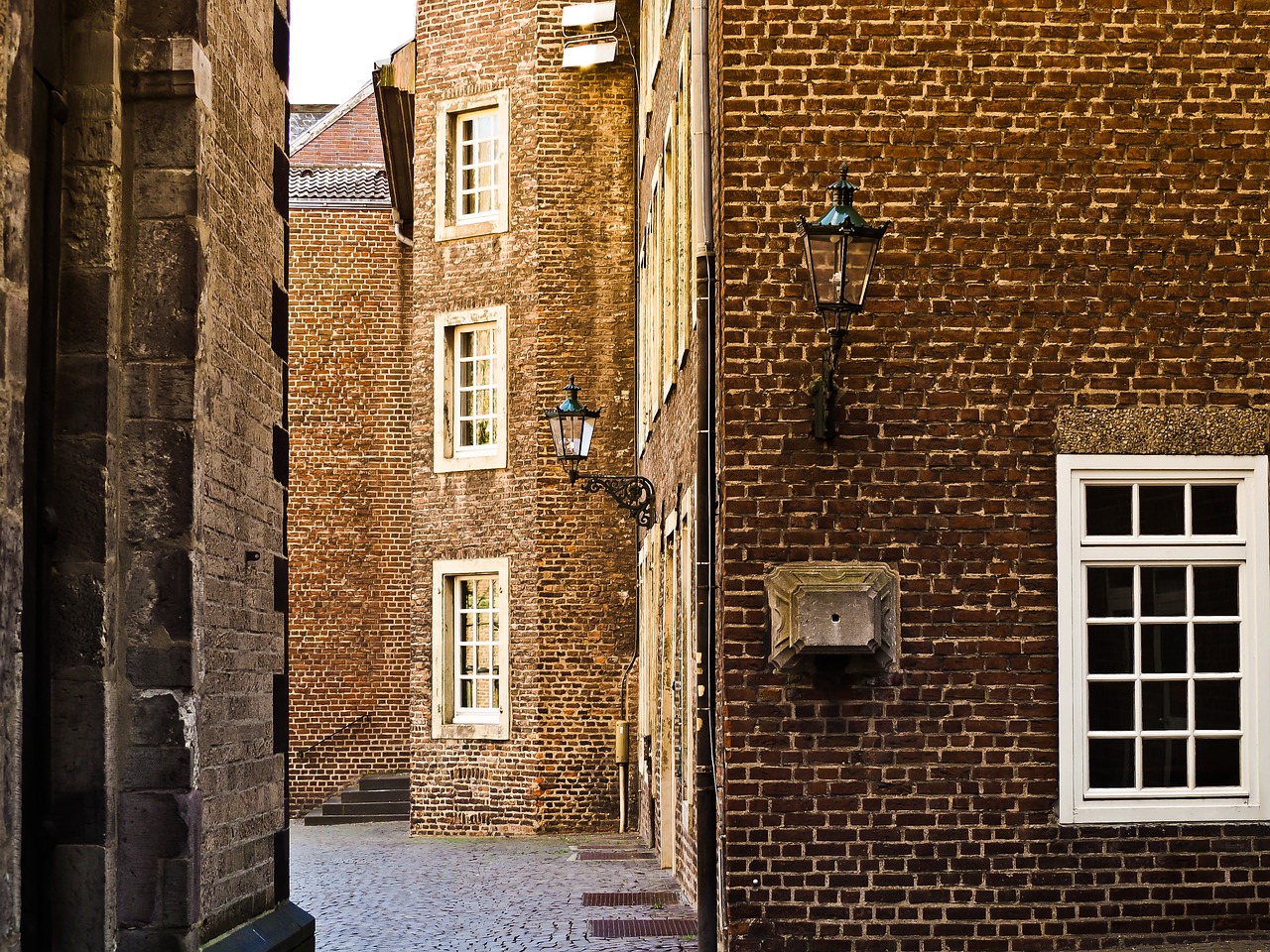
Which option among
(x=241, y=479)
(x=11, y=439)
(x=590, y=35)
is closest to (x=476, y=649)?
(x=590, y=35)

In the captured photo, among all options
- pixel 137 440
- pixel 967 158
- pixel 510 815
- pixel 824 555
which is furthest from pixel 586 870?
pixel 137 440

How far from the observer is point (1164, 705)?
10.1m

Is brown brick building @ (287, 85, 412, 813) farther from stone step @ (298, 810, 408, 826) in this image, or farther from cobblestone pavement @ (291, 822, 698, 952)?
cobblestone pavement @ (291, 822, 698, 952)

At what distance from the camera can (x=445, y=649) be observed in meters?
22.0

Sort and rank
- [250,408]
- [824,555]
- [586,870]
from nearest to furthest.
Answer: [250,408]
[824,555]
[586,870]

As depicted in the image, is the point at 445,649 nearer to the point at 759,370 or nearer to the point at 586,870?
the point at 586,870

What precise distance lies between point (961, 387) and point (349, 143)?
19863mm

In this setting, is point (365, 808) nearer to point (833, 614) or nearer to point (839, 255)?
point (833, 614)

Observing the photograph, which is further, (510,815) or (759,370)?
(510,815)

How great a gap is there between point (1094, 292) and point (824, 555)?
2.02 meters

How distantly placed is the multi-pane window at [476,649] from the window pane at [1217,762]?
40.6ft

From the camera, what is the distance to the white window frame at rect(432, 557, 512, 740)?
2134 centimetres

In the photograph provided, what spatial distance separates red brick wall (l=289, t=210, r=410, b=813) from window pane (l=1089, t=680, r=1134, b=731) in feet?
53.1

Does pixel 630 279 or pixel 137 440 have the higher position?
pixel 630 279
